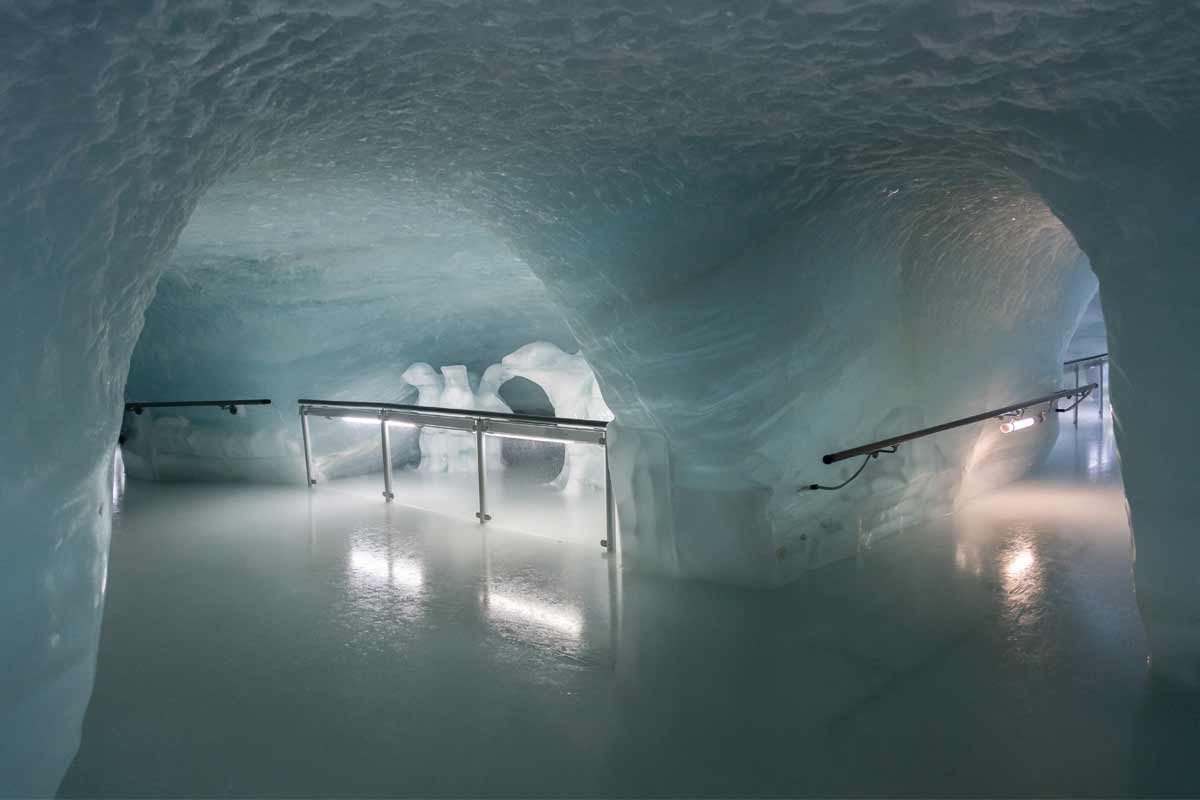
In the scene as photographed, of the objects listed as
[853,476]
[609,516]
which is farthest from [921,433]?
[609,516]

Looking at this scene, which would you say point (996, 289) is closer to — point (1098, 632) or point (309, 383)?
point (1098, 632)

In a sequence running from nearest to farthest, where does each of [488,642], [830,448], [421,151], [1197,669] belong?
[1197,669]
[421,151]
[488,642]
[830,448]

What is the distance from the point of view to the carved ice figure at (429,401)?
8906 millimetres

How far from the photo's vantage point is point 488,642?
3.85 m

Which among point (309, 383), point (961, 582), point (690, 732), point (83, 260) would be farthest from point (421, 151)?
point (309, 383)

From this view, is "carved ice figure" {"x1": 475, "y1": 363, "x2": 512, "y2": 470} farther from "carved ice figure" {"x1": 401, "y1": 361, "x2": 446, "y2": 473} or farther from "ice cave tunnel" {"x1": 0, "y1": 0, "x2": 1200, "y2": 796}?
"ice cave tunnel" {"x1": 0, "y1": 0, "x2": 1200, "y2": 796}

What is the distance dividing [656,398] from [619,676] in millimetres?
1788

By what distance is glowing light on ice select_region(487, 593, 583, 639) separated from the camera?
4.06 metres

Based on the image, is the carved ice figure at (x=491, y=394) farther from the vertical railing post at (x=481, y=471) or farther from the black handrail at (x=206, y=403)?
the vertical railing post at (x=481, y=471)

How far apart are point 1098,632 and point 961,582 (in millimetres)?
814

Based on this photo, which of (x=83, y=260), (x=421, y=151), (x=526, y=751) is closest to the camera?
(x=83, y=260)

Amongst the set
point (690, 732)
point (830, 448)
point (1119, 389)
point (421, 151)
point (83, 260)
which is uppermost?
point (421, 151)

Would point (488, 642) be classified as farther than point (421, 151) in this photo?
Yes

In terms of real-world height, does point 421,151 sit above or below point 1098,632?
above
